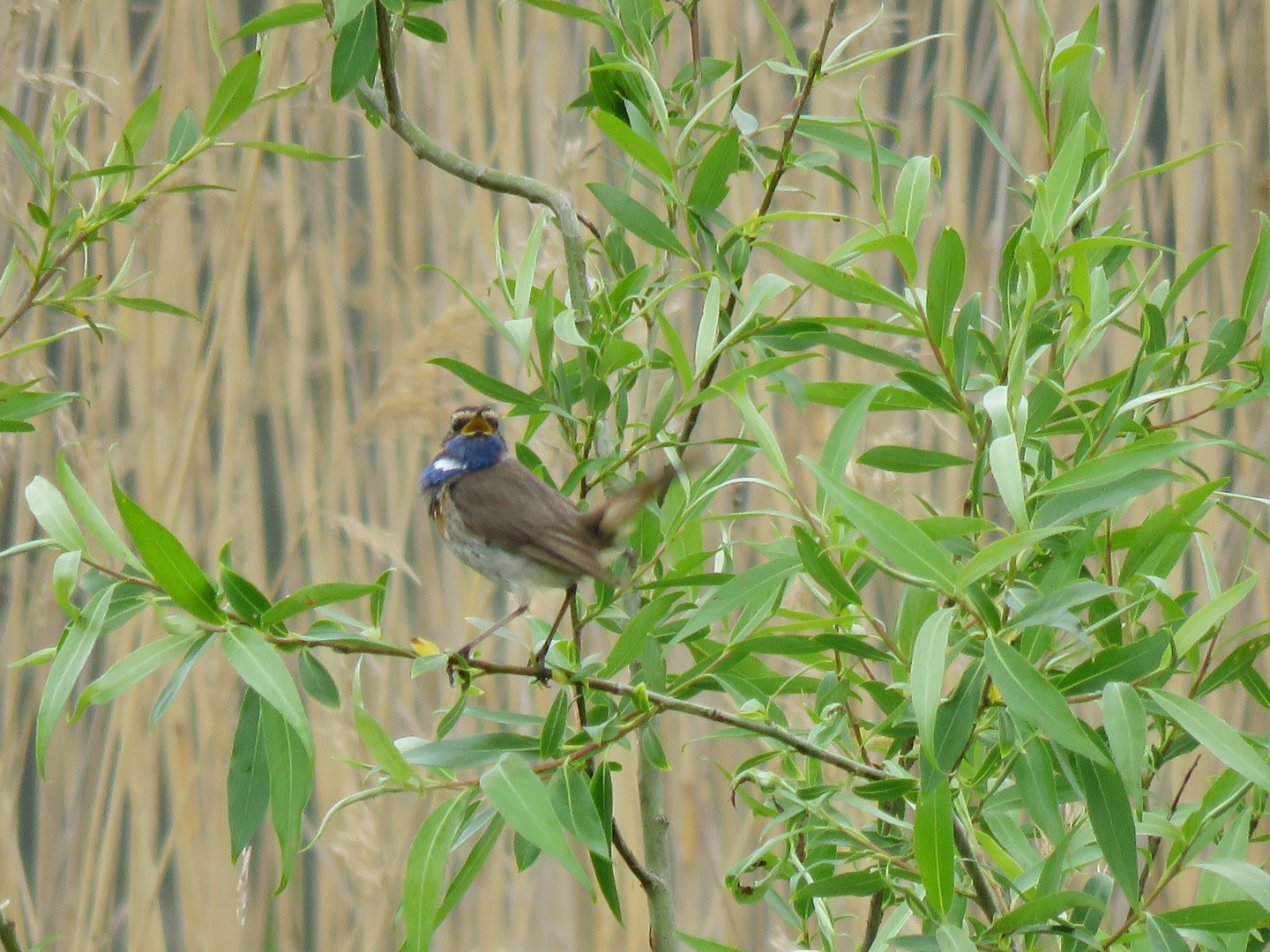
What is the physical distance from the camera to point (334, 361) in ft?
7.41

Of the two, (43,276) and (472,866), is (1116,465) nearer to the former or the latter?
(472,866)

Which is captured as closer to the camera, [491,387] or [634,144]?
[634,144]

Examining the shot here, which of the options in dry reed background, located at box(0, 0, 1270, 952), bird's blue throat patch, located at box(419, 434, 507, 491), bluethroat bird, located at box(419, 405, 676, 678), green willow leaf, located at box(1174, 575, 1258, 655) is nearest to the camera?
green willow leaf, located at box(1174, 575, 1258, 655)

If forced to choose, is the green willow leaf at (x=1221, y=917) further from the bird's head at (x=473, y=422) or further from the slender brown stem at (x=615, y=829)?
the bird's head at (x=473, y=422)

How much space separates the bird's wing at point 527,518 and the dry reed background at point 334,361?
57cm

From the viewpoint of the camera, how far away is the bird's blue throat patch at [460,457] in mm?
1662

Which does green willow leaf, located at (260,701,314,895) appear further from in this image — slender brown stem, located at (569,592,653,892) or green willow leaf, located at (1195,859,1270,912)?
green willow leaf, located at (1195,859,1270,912)

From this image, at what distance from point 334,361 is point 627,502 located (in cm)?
132

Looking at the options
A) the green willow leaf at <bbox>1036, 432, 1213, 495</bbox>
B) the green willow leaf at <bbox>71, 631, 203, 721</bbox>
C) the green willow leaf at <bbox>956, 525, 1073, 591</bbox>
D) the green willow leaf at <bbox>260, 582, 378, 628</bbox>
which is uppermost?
the green willow leaf at <bbox>1036, 432, 1213, 495</bbox>

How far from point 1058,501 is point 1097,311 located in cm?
23

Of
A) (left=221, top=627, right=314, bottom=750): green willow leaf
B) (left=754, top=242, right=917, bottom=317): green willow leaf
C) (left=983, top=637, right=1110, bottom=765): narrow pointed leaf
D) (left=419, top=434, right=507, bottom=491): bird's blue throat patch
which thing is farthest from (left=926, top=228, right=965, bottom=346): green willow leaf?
(left=419, top=434, right=507, bottom=491): bird's blue throat patch

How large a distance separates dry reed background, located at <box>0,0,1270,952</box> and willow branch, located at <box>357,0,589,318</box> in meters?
1.04

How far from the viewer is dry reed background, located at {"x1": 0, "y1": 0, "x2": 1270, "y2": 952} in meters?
2.15

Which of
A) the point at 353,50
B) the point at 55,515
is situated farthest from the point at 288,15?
the point at 55,515
